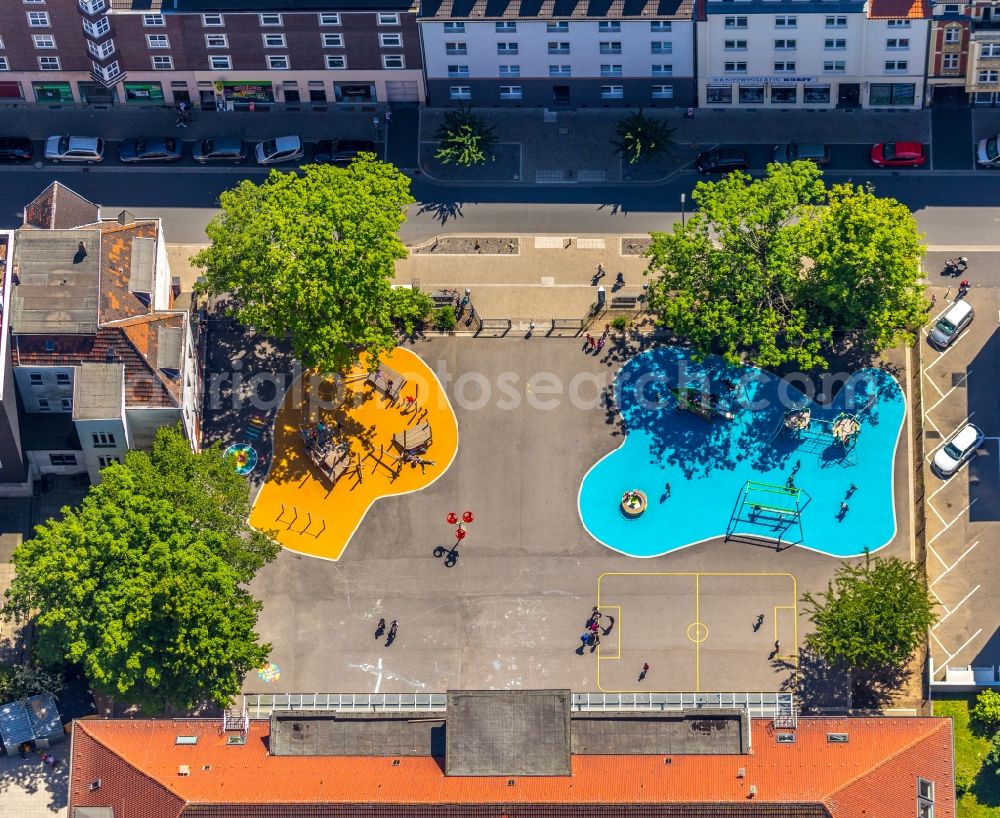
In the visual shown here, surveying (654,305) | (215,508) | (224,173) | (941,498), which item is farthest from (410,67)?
(941,498)

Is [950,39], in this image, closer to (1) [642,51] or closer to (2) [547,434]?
(1) [642,51]

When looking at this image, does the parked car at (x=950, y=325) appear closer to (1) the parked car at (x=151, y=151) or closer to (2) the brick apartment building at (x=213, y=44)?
(2) the brick apartment building at (x=213, y=44)

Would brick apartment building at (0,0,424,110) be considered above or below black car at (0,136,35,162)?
above

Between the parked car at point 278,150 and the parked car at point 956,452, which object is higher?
the parked car at point 278,150

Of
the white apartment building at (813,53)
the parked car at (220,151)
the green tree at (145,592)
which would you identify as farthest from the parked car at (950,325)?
the parked car at (220,151)

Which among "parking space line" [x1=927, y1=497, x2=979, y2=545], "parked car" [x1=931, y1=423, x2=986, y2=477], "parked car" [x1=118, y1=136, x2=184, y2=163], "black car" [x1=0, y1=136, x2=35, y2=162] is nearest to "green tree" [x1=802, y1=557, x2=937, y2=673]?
"parking space line" [x1=927, y1=497, x2=979, y2=545]

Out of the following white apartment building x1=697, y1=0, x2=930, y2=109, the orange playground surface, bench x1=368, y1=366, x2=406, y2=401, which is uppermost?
white apartment building x1=697, y1=0, x2=930, y2=109

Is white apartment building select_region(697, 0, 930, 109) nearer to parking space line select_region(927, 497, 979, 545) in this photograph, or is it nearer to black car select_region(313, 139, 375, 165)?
black car select_region(313, 139, 375, 165)
